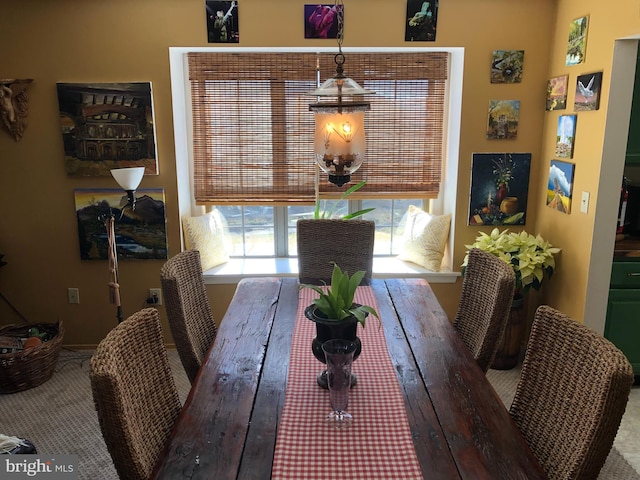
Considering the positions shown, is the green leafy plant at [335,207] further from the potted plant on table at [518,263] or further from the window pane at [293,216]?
the potted plant on table at [518,263]

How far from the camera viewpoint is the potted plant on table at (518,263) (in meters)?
3.20

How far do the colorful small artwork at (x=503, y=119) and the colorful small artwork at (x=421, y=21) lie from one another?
0.59 m

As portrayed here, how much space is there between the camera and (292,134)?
3.83m

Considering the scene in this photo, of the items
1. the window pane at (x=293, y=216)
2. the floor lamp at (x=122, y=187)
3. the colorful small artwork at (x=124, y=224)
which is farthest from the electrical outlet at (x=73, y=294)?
the window pane at (x=293, y=216)

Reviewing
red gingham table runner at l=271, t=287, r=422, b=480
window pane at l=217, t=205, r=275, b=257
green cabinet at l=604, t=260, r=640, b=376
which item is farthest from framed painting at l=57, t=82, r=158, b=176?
green cabinet at l=604, t=260, r=640, b=376

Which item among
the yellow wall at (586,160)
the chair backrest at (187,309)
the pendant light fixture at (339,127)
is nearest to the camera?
the pendant light fixture at (339,127)

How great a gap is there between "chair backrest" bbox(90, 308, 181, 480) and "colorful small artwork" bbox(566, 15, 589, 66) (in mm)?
2636

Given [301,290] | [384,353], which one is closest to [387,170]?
[301,290]

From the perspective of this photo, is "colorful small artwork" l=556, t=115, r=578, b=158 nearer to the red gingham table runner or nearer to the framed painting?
the red gingham table runner

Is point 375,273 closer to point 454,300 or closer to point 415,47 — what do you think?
point 454,300

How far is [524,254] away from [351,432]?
211 centimetres

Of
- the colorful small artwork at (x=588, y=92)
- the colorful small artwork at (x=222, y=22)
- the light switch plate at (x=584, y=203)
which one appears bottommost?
the light switch plate at (x=584, y=203)

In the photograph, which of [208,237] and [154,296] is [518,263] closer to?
[208,237]

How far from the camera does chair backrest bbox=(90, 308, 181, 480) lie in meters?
1.44
